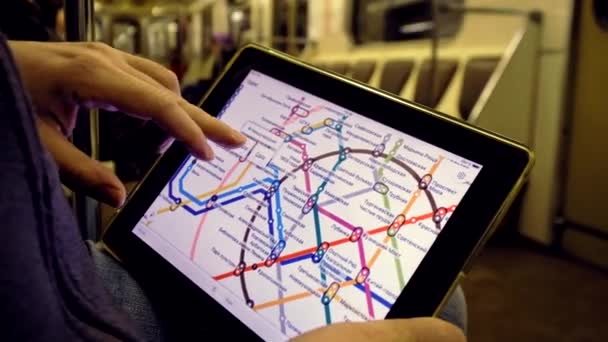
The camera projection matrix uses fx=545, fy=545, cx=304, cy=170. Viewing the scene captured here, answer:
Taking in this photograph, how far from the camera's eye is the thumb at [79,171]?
12.3 inches

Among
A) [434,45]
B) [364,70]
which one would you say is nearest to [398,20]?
[364,70]

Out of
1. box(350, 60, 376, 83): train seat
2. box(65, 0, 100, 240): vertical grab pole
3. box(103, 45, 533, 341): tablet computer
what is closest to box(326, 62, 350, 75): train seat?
box(350, 60, 376, 83): train seat

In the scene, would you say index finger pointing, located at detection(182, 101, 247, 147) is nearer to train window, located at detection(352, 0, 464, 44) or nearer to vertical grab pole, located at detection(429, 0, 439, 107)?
vertical grab pole, located at detection(429, 0, 439, 107)

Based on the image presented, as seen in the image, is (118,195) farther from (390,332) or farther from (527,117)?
(527,117)

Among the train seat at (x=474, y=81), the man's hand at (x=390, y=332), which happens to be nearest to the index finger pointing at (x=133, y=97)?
the man's hand at (x=390, y=332)

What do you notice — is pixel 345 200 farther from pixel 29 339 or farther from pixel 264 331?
pixel 29 339

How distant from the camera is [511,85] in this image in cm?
237

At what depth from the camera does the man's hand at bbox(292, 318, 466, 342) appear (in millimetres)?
238

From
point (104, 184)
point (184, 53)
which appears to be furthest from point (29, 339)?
point (184, 53)

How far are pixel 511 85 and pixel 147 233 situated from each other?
224 centimetres

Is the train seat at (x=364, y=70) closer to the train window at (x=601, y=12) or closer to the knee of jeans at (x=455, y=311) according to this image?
the train window at (x=601, y=12)

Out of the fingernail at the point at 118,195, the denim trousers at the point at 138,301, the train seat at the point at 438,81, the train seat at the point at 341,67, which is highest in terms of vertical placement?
the fingernail at the point at 118,195

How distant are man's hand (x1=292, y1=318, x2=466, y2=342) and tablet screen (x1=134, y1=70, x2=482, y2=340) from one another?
1.5 inches

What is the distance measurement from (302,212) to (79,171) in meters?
0.14
